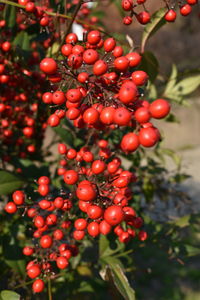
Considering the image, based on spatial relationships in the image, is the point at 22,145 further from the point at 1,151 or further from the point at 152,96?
the point at 152,96

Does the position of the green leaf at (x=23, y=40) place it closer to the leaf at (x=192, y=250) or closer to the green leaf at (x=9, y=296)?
the green leaf at (x=9, y=296)

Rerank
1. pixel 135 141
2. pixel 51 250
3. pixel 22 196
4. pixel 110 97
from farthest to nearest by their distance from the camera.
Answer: pixel 51 250, pixel 22 196, pixel 110 97, pixel 135 141

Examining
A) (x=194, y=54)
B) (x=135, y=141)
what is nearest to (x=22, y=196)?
(x=135, y=141)

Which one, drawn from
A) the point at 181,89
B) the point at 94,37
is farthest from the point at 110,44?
the point at 181,89

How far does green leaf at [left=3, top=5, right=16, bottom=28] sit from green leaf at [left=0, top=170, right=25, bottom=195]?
1.06 meters

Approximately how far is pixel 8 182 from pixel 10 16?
115cm

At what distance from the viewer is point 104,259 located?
198cm

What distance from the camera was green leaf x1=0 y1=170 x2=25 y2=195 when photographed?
1.85m

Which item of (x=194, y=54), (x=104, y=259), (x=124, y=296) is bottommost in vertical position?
(x=104, y=259)

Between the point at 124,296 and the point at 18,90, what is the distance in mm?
1572

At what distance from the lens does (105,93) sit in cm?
136

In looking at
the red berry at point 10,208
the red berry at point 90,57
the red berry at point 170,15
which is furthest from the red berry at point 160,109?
the red berry at point 10,208

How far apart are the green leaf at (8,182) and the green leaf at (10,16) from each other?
3.47ft

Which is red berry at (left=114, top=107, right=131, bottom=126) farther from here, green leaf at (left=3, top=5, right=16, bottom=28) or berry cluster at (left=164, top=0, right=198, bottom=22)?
green leaf at (left=3, top=5, right=16, bottom=28)
